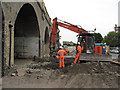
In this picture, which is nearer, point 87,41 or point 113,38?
point 87,41

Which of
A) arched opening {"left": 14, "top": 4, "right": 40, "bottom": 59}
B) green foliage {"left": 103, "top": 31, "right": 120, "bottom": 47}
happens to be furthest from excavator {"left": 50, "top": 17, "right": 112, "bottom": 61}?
green foliage {"left": 103, "top": 31, "right": 120, "bottom": 47}

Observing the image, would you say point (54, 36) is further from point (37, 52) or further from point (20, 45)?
Result: point (20, 45)

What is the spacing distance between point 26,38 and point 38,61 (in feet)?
10.6

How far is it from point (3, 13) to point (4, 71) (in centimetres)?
288

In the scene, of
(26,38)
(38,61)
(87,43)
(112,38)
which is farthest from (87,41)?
(112,38)

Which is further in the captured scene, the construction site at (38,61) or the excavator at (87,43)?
the excavator at (87,43)

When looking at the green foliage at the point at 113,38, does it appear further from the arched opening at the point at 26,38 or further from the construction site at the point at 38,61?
the arched opening at the point at 26,38

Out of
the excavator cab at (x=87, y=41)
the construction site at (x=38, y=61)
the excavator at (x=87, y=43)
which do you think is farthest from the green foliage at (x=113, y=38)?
the excavator cab at (x=87, y=41)

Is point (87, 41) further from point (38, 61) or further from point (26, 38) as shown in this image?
Result: point (26, 38)

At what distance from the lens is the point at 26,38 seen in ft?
48.4

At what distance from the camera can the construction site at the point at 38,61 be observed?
5.63m

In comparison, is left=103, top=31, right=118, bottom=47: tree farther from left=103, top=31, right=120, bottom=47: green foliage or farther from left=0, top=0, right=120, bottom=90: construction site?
left=0, top=0, right=120, bottom=90: construction site

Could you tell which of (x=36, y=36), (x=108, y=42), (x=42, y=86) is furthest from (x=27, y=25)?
(x=108, y=42)

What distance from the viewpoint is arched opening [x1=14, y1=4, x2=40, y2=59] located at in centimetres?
1386
